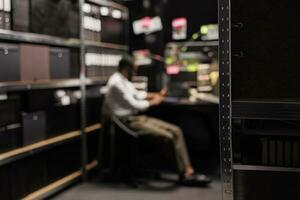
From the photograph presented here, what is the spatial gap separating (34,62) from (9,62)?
31cm

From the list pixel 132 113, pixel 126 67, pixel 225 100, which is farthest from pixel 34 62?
pixel 225 100

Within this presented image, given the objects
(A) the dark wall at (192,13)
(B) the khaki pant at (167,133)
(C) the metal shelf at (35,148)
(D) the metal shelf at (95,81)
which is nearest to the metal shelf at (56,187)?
(C) the metal shelf at (35,148)

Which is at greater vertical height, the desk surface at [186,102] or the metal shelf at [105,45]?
the metal shelf at [105,45]

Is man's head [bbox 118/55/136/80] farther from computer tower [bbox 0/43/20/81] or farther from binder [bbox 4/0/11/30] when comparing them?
binder [bbox 4/0/11/30]

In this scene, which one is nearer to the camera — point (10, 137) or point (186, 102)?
point (10, 137)

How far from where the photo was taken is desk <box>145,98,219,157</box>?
15.0 ft

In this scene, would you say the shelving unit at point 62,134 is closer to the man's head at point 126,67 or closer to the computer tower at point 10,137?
the computer tower at point 10,137

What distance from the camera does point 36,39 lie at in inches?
125

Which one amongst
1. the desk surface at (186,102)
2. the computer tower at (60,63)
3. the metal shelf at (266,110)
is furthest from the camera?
the desk surface at (186,102)

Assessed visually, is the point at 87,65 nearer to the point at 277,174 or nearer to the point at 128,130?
the point at 128,130

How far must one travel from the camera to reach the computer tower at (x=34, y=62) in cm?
307

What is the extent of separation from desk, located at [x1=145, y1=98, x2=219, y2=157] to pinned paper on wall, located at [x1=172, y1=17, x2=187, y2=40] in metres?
0.96

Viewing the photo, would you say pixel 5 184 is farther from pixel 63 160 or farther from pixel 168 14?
pixel 168 14

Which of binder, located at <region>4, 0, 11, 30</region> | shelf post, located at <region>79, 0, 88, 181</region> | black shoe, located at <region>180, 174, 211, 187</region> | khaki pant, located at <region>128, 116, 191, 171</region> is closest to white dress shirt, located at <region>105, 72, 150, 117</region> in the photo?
khaki pant, located at <region>128, 116, 191, 171</region>
